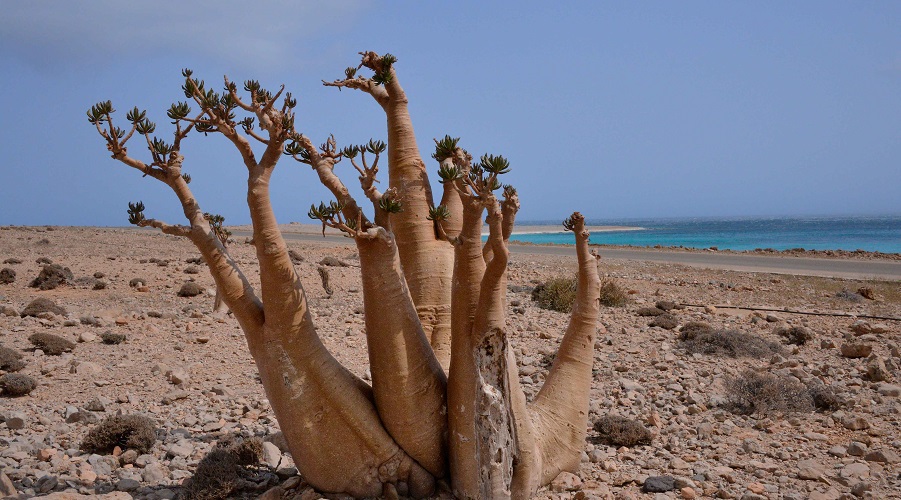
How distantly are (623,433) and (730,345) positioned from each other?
4.99 m

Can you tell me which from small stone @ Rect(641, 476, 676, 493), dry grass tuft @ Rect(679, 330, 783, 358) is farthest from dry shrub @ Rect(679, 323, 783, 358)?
small stone @ Rect(641, 476, 676, 493)

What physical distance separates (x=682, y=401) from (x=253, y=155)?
6521 mm

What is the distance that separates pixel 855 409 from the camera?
802 centimetres

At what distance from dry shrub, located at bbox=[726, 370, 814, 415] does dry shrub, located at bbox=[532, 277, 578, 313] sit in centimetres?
629

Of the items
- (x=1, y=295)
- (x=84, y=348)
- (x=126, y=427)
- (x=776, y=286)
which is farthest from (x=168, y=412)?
(x=776, y=286)

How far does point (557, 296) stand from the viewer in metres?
15.4

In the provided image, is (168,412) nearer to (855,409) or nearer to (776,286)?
(855,409)

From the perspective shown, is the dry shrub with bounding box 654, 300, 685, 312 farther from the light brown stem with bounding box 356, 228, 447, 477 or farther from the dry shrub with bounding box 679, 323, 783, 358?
the light brown stem with bounding box 356, 228, 447, 477

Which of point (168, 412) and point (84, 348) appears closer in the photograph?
point (168, 412)

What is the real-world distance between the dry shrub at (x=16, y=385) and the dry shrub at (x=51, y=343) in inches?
62.9

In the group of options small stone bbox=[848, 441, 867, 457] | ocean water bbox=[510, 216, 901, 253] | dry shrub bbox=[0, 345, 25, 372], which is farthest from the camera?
ocean water bbox=[510, 216, 901, 253]

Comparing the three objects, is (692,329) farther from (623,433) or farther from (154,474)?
(154,474)

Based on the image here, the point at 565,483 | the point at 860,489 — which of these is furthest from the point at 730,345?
the point at 565,483

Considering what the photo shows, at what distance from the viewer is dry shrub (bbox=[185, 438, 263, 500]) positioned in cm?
526
